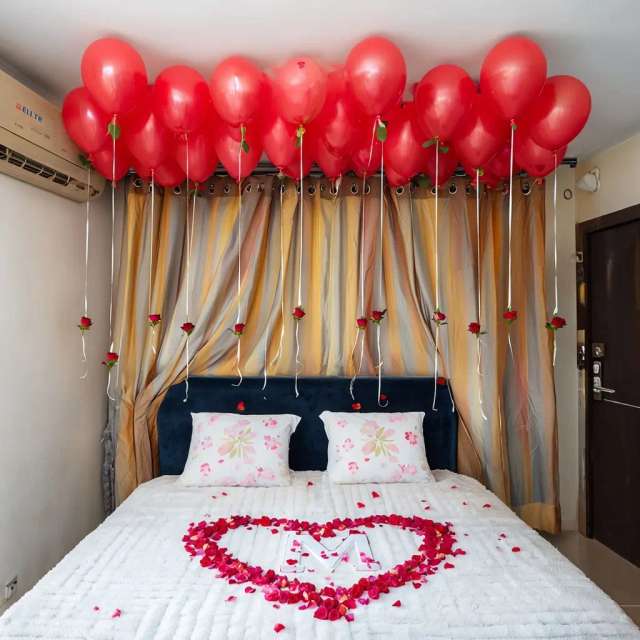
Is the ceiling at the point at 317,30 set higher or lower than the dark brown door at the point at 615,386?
higher

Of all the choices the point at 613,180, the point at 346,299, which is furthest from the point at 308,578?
the point at 613,180

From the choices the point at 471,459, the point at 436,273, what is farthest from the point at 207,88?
the point at 471,459

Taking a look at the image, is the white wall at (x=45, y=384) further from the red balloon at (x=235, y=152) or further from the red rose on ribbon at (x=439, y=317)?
the red rose on ribbon at (x=439, y=317)

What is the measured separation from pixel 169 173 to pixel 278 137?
2.58ft

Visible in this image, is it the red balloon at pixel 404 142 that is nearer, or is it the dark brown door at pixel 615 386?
the red balloon at pixel 404 142

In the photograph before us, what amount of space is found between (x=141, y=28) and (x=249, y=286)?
4.91ft

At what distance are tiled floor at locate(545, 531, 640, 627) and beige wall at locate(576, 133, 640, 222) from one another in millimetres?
2066

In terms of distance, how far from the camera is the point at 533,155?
2412 mm

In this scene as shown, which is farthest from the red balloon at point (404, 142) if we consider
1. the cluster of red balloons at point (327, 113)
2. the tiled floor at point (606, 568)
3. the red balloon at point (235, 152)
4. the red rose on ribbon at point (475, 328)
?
the tiled floor at point (606, 568)

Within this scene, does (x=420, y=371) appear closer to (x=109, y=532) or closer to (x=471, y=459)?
(x=471, y=459)

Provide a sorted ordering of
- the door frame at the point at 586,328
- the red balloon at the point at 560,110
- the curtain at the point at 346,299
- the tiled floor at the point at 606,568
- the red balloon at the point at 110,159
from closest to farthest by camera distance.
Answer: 1. the red balloon at the point at 560,110
2. the red balloon at the point at 110,159
3. the tiled floor at the point at 606,568
4. the curtain at the point at 346,299
5. the door frame at the point at 586,328

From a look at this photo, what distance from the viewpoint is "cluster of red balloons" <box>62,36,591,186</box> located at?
198 cm

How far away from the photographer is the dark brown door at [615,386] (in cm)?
300

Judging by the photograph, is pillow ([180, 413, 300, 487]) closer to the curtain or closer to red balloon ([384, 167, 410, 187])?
the curtain
